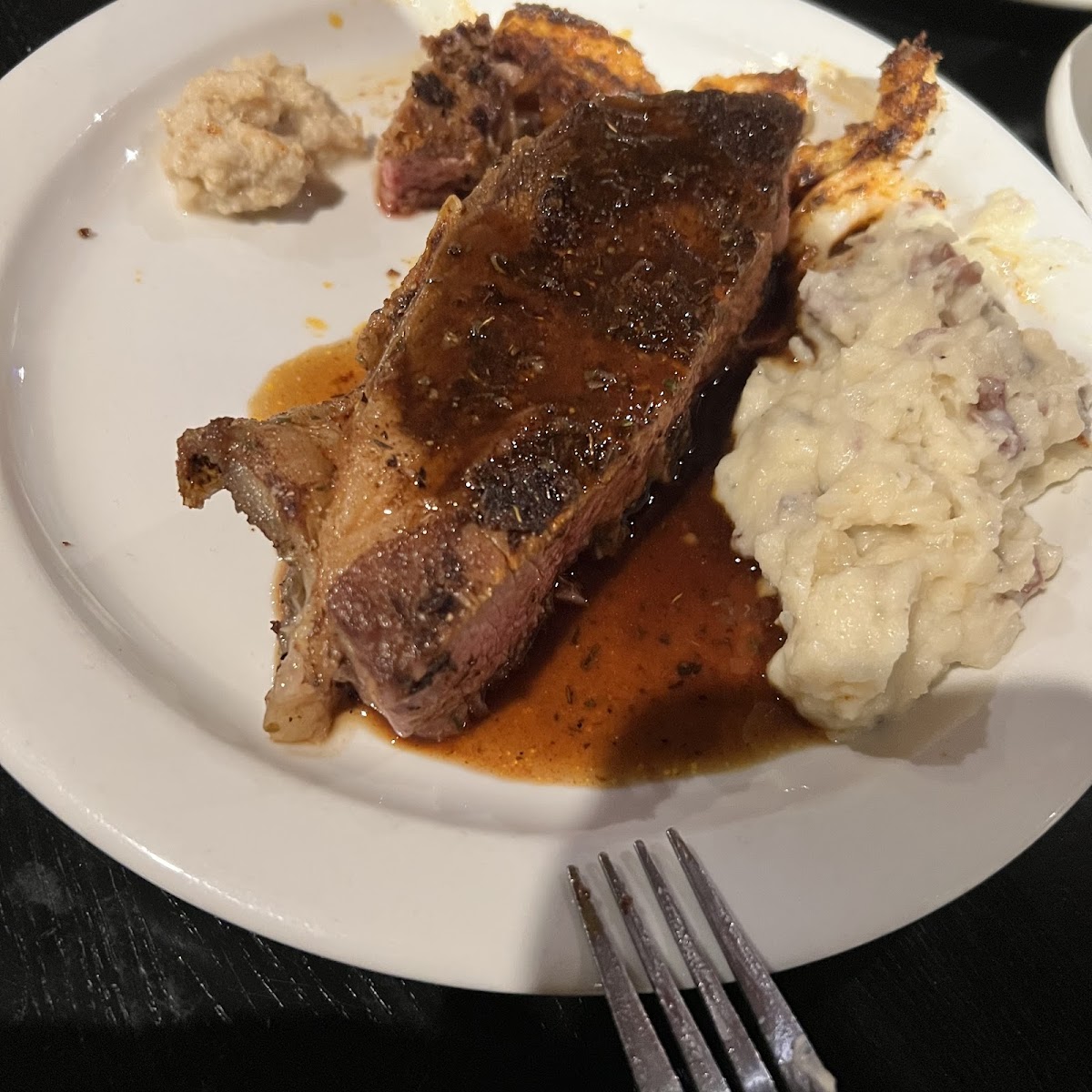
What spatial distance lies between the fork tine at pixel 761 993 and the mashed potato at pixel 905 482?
82cm

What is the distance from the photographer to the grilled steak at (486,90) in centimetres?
409

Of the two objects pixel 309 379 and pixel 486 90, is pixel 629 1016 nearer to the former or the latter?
pixel 309 379

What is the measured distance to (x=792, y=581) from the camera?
3123mm

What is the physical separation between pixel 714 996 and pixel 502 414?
5.94 feet

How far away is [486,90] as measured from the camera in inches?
163

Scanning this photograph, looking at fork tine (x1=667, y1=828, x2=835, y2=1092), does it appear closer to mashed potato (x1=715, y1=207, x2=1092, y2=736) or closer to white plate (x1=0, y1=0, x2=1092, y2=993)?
white plate (x1=0, y1=0, x2=1092, y2=993)

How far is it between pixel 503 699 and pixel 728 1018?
1.30 meters

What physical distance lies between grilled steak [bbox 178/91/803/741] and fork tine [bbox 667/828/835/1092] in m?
0.96

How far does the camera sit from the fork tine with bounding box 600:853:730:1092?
210 cm

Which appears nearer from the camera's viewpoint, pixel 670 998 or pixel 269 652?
pixel 670 998

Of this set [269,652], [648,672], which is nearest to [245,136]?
[269,652]

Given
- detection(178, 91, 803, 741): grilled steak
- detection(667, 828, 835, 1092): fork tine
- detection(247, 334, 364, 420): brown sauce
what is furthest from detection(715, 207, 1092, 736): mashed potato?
detection(247, 334, 364, 420): brown sauce

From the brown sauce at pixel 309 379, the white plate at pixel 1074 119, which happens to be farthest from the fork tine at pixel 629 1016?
the white plate at pixel 1074 119

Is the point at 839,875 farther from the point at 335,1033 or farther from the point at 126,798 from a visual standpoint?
the point at 126,798
